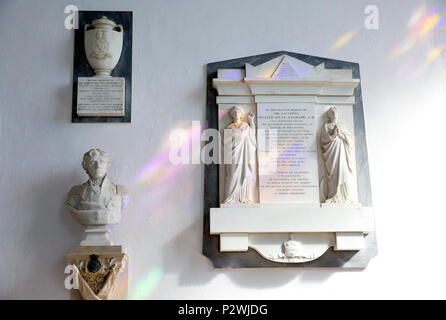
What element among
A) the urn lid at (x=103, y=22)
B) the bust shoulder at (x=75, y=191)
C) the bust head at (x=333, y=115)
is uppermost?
the urn lid at (x=103, y=22)

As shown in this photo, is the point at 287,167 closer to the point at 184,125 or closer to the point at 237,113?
the point at 237,113

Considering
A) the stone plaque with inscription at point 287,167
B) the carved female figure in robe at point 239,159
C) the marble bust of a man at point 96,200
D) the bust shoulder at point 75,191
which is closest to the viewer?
the marble bust of a man at point 96,200

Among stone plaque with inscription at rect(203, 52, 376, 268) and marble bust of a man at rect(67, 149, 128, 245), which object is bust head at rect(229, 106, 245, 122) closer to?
stone plaque with inscription at rect(203, 52, 376, 268)

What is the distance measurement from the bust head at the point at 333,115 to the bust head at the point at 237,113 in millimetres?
783

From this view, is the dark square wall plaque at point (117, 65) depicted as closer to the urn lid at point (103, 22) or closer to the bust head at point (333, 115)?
the urn lid at point (103, 22)

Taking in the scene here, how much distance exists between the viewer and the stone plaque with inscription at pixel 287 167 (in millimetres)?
5223

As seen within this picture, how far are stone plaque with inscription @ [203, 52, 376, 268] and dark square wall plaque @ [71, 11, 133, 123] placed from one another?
0.75 m

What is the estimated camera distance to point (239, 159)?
5383 millimetres

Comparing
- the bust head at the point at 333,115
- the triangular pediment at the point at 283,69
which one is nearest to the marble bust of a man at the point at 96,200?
the triangular pediment at the point at 283,69

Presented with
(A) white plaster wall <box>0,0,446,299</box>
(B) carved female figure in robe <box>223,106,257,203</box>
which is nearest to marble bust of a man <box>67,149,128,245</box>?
(A) white plaster wall <box>0,0,446,299</box>

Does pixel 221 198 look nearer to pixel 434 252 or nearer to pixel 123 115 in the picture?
pixel 123 115

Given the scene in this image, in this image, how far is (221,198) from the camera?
17.6ft

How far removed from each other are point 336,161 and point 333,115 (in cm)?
44

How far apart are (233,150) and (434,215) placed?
1.88 m
